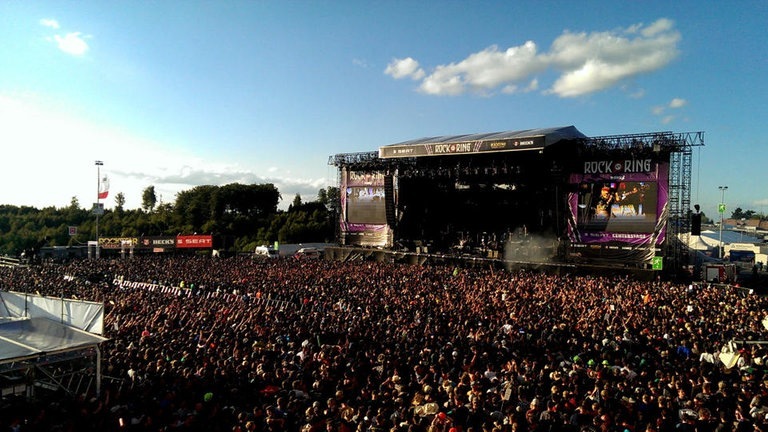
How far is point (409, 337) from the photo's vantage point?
36.0 feet

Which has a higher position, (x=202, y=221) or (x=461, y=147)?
(x=461, y=147)

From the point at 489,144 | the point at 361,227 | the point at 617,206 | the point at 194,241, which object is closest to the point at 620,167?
the point at 617,206

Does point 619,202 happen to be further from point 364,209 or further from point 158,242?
point 158,242

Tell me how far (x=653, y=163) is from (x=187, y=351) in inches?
878

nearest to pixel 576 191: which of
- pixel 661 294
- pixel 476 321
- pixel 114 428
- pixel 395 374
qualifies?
pixel 661 294

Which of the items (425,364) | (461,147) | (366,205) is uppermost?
(461,147)

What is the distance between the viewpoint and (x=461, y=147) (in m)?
27.0

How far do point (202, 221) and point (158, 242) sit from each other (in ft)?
66.9

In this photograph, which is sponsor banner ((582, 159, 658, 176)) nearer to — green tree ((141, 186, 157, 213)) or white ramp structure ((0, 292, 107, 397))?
white ramp structure ((0, 292, 107, 397))

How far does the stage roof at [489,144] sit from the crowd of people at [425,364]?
29.2 ft

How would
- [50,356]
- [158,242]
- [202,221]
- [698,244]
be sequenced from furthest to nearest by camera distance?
[202,221], [698,244], [158,242], [50,356]

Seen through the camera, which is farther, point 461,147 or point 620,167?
point 461,147

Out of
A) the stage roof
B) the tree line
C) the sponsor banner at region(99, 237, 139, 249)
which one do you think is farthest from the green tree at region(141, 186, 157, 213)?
the stage roof

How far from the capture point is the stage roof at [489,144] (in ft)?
80.5
